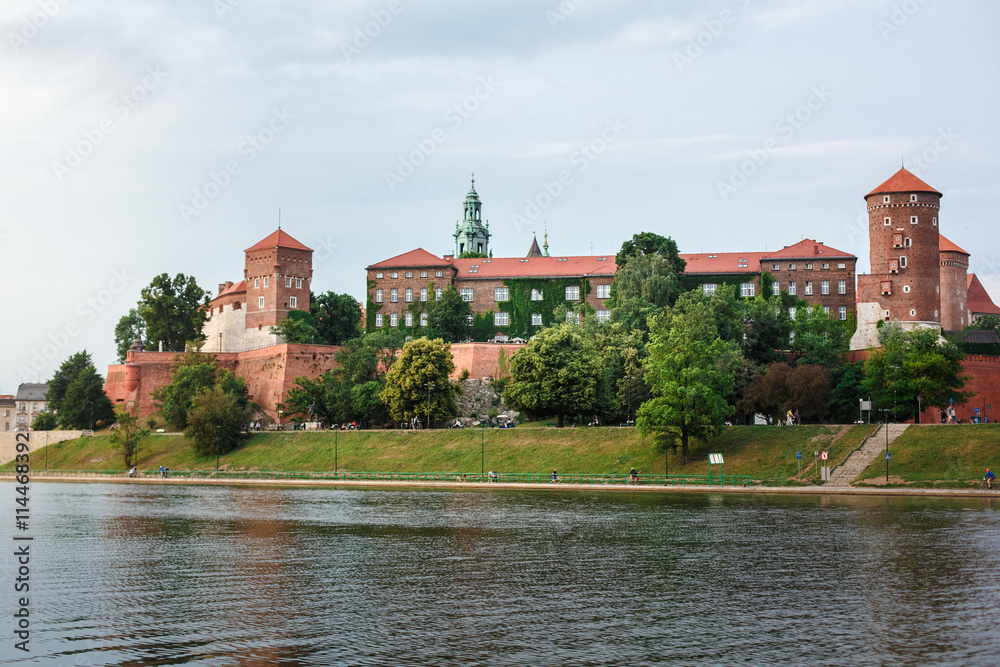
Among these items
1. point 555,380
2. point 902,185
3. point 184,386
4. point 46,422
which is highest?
point 902,185

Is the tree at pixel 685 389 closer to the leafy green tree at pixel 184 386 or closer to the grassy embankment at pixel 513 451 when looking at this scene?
the grassy embankment at pixel 513 451

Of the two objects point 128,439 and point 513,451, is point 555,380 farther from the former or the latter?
point 128,439

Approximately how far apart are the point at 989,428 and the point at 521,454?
872 inches

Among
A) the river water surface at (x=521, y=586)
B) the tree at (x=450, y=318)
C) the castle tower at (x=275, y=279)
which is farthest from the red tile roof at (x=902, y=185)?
the castle tower at (x=275, y=279)

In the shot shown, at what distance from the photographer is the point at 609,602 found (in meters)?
19.1

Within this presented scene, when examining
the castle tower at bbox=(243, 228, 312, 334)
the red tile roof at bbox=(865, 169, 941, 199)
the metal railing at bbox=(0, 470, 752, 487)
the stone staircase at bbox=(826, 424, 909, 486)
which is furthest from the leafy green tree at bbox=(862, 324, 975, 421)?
the castle tower at bbox=(243, 228, 312, 334)

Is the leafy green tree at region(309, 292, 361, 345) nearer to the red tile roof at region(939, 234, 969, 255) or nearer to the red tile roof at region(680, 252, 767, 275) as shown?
the red tile roof at region(680, 252, 767, 275)

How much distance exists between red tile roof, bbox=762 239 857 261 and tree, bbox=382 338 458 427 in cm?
2951

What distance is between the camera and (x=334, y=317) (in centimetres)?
8119

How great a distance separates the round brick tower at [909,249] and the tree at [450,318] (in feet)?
97.5

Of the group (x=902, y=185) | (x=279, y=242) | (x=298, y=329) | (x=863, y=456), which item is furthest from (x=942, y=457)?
(x=279, y=242)

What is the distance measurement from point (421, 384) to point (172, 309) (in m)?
26.3

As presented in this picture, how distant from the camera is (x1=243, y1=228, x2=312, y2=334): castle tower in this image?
259 feet

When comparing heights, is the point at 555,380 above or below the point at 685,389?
above
